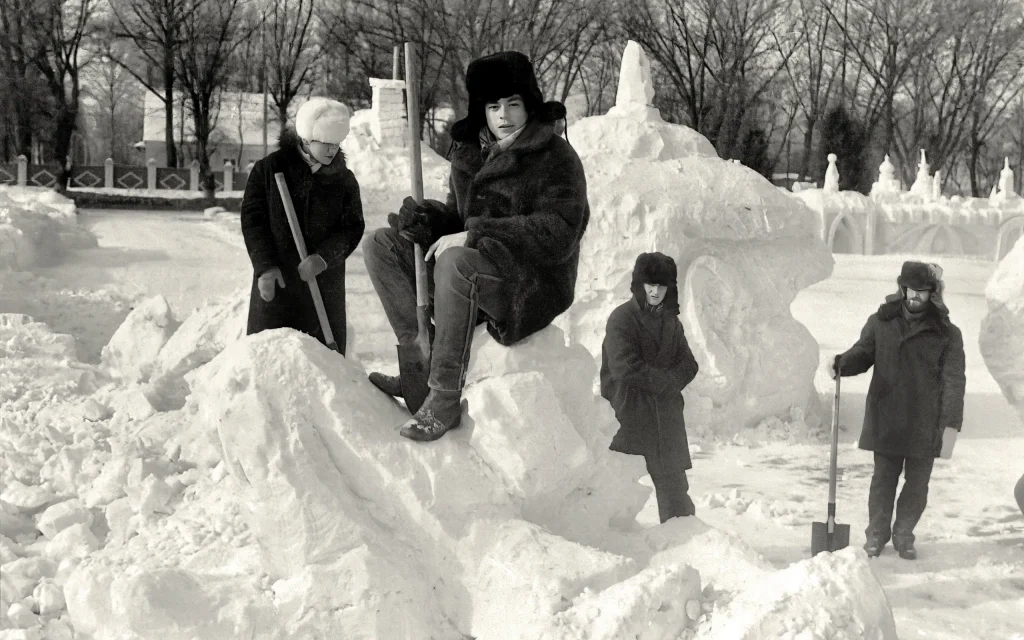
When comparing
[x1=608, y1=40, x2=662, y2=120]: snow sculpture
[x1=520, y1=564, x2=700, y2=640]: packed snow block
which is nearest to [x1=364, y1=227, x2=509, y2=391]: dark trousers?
[x1=520, y1=564, x2=700, y2=640]: packed snow block

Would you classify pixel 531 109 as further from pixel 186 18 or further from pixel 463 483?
pixel 186 18

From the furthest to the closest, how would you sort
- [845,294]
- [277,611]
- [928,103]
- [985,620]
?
[928,103], [845,294], [985,620], [277,611]

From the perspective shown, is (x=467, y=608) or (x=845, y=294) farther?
(x=845, y=294)

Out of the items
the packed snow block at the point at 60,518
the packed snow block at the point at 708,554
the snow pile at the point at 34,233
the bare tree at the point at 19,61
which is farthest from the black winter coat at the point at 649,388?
the bare tree at the point at 19,61

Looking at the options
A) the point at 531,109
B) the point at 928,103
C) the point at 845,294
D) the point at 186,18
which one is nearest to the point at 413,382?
the point at 531,109

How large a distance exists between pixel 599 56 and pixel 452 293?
24782 mm

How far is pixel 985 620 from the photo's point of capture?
13.9 feet

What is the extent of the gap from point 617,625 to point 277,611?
1003 millimetres

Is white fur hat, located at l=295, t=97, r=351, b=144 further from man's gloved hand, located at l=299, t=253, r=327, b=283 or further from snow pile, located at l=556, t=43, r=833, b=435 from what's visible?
snow pile, located at l=556, t=43, r=833, b=435

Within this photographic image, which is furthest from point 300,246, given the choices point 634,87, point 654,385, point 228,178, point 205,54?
point 228,178

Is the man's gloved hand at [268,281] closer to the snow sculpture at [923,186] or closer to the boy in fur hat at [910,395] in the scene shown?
the boy in fur hat at [910,395]

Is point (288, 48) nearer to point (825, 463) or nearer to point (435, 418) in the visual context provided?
point (825, 463)

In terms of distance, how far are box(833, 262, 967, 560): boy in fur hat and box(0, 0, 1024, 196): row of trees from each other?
17.2m

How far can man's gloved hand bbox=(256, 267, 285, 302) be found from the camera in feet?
12.8
